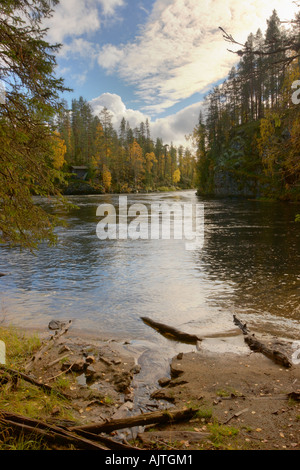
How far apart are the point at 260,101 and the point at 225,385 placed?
258 feet

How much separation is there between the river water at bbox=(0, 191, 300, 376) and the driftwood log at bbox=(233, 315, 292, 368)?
57 cm

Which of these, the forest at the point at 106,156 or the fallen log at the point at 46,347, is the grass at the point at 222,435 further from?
the forest at the point at 106,156

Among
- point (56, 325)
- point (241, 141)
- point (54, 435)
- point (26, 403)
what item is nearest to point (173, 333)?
point (56, 325)

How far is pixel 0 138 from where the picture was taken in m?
5.72

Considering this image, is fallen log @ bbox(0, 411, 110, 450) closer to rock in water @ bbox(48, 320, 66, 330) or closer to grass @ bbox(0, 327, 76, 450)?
grass @ bbox(0, 327, 76, 450)

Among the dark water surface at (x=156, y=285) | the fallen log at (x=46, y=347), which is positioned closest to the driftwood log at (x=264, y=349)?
the dark water surface at (x=156, y=285)

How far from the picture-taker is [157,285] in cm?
1335


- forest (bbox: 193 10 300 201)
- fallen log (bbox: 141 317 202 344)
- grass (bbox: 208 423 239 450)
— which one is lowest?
fallen log (bbox: 141 317 202 344)

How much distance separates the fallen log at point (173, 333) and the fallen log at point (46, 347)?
259 centimetres

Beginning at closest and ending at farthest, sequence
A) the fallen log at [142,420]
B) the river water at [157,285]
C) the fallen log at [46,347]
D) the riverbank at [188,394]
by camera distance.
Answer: the riverbank at [188,394] < the fallen log at [142,420] < the fallen log at [46,347] < the river water at [157,285]

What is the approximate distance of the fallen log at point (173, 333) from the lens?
8453mm

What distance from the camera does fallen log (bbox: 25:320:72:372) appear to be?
623cm

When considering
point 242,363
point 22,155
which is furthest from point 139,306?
point 22,155

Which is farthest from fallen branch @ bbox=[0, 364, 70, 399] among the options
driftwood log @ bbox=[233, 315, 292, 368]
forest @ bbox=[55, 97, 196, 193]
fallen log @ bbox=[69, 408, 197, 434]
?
forest @ bbox=[55, 97, 196, 193]
